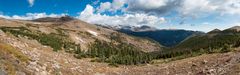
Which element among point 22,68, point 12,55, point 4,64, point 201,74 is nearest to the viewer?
point 4,64

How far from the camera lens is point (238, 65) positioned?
42750 mm

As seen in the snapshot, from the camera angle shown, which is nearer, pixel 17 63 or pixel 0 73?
pixel 0 73

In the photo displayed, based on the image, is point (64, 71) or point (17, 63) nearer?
point (17, 63)

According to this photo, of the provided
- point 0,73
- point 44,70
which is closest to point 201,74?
point 44,70

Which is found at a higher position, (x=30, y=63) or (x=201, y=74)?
(x=30, y=63)

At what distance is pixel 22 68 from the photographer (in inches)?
1480

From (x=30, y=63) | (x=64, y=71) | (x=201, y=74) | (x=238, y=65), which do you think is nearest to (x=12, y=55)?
(x=30, y=63)

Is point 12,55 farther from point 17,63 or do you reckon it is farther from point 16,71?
point 16,71

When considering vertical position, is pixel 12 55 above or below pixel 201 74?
above

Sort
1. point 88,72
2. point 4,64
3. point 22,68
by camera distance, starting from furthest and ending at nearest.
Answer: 1. point 88,72
2. point 22,68
3. point 4,64

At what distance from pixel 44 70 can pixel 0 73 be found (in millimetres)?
10425

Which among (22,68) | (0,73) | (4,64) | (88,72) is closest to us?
(0,73)

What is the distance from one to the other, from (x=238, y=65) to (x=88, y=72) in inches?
1091

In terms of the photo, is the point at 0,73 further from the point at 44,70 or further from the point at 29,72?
the point at 44,70
